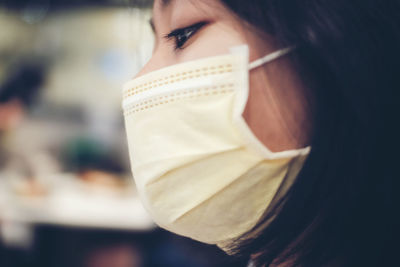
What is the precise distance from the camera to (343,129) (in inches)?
33.8

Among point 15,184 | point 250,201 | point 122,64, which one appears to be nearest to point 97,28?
point 122,64

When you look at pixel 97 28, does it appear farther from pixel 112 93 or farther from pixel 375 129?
pixel 375 129

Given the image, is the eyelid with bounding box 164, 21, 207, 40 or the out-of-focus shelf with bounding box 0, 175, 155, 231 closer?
the eyelid with bounding box 164, 21, 207, 40

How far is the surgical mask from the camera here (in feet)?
2.92

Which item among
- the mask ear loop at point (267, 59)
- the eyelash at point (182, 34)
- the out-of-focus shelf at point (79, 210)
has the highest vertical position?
the eyelash at point (182, 34)

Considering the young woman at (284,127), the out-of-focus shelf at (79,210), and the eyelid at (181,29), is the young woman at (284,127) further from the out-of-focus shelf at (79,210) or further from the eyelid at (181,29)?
the out-of-focus shelf at (79,210)

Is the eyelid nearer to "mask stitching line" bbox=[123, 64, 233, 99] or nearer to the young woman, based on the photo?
the young woman

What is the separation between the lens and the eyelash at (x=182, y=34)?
3.12 ft

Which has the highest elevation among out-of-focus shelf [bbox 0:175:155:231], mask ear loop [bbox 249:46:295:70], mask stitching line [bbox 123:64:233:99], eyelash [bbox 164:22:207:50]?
eyelash [bbox 164:22:207:50]

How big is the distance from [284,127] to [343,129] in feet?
0.42

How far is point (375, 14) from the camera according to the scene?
85cm

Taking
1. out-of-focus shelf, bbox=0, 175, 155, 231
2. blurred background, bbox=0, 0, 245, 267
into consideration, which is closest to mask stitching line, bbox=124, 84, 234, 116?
blurred background, bbox=0, 0, 245, 267

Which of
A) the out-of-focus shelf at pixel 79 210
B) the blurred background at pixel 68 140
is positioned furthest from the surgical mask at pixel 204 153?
the out-of-focus shelf at pixel 79 210

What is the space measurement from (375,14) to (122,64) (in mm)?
3065
